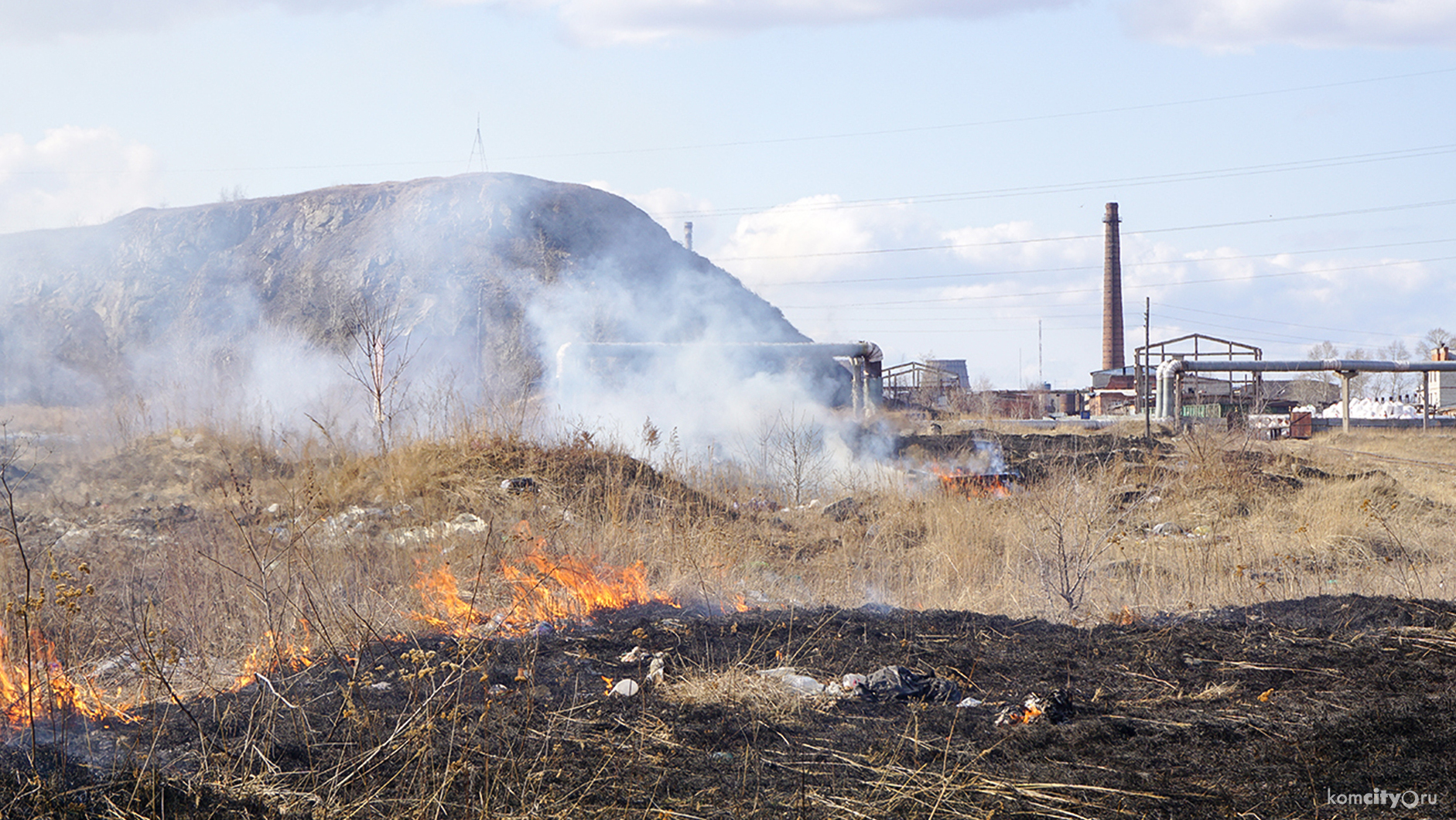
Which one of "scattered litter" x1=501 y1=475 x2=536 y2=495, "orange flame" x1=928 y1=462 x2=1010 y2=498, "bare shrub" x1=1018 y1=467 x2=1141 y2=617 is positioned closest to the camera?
"bare shrub" x1=1018 y1=467 x2=1141 y2=617

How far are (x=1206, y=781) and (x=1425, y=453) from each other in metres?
22.4

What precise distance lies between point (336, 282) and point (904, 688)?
4728 centimetres

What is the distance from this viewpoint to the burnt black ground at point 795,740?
3139 millimetres

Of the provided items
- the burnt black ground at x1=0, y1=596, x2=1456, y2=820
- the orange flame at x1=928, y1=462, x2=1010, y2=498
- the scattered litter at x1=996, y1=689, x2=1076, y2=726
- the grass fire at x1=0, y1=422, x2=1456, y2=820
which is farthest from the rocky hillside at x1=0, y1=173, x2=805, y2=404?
the scattered litter at x1=996, y1=689, x2=1076, y2=726

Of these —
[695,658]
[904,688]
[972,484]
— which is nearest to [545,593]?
[695,658]

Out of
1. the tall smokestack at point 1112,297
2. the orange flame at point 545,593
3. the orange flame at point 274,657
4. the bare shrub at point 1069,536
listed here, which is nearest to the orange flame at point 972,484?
the bare shrub at point 1069,536

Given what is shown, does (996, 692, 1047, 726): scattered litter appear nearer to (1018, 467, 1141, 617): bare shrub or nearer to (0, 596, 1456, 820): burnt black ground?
(0, 596, 1456, 820): burnt black ground

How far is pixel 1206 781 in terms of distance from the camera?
11.0 ft

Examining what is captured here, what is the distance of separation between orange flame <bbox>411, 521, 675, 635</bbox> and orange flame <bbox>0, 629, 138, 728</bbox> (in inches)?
70.1

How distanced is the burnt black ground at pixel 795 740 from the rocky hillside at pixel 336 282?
109 ft

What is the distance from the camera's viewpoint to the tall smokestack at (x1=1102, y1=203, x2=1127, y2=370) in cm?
4491

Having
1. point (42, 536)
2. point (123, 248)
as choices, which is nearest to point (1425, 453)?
point (42, 536)

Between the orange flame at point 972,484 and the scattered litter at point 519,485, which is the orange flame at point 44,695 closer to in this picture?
the scattered litter at point 519,485

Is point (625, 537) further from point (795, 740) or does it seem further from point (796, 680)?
point (795, 740)
